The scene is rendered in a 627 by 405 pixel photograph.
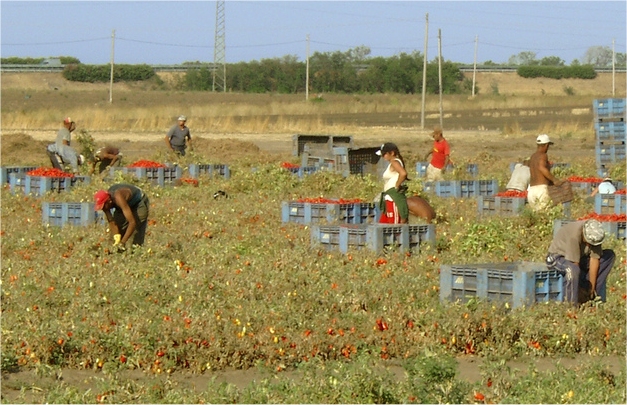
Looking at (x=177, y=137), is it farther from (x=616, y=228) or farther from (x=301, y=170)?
(x=616, y=228)

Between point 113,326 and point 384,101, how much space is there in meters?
68.1

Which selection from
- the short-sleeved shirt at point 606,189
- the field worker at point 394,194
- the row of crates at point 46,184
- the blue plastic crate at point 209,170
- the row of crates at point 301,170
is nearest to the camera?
the field worker at point 394,194

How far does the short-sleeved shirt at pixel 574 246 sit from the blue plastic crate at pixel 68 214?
7.19 m

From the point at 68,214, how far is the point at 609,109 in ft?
40.9

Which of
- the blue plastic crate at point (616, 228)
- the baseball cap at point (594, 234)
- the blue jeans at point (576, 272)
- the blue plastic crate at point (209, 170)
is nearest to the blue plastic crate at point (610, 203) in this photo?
the blue plastic crate at point (616, 228)

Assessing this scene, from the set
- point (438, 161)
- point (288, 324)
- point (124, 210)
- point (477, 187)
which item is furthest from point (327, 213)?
point (288, 324)

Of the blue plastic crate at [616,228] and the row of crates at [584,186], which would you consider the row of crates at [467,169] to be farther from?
the blue plastic crate at [616,228]

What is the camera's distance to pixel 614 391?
6855 mm

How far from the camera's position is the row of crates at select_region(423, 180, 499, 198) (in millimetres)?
19234

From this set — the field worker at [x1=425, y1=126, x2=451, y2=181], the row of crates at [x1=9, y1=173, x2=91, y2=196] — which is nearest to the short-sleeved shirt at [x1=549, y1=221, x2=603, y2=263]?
the field worker at [x1=425, y1=126, x2=451, y2=181]

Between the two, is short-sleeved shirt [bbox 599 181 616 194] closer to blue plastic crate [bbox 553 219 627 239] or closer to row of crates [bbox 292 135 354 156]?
blue plastic crate [bbox 553 219 627 239]

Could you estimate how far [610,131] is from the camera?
22906 mm

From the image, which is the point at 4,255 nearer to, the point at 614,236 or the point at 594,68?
the point at 614,236

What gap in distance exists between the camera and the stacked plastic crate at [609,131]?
2267 cm
